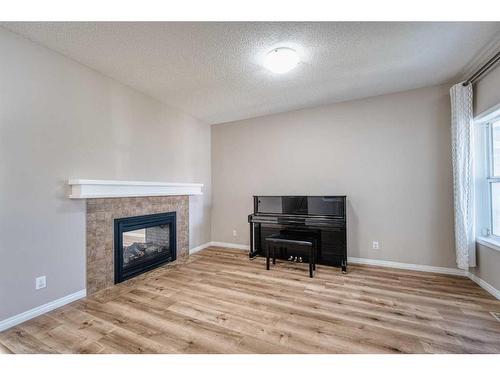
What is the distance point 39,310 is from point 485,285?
4.70m

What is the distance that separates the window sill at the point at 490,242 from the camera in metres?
→ 2.45

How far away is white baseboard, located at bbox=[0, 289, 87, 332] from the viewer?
1986mm

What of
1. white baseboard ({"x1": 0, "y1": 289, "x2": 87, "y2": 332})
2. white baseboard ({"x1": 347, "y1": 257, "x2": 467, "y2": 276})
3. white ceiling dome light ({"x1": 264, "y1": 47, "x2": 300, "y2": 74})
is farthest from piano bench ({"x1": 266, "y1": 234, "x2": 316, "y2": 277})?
white baseboard ({"x1": 0, "y1": 289, "x2": 87, "y2": 332})

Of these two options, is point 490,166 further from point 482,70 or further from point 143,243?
point 143,243

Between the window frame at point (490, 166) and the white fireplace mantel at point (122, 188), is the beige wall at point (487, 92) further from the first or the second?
the white fireplace mantel at point (122, 188)

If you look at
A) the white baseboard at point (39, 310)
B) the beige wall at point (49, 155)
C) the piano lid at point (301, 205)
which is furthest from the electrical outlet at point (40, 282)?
the piano lid at point (301, 205)

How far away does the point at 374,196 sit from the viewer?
354 centimetres

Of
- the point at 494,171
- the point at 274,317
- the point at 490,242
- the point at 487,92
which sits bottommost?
the point at 274,317

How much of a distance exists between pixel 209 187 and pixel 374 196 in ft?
10.1

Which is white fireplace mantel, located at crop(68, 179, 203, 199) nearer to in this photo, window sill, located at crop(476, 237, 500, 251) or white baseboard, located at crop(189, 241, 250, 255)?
white baseboard, located at crop(189, 241, 250, 255)

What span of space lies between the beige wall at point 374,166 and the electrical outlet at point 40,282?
9.69ft

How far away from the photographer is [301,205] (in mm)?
3750

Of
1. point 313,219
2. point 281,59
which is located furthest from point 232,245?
point 281,59
